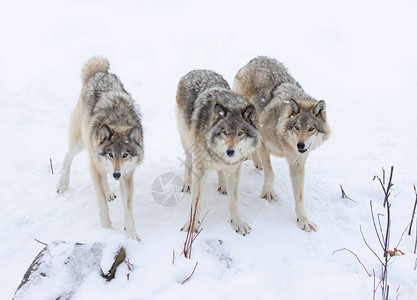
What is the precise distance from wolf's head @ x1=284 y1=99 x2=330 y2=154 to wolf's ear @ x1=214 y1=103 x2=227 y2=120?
39.0 inches

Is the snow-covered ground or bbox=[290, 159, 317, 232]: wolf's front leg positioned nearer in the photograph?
the snow-covered ground

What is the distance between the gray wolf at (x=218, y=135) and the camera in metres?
4.87

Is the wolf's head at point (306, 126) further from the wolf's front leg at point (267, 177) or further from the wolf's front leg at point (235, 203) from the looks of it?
the wolf's front leg at point (235, 203)

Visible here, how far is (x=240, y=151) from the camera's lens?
4.84m

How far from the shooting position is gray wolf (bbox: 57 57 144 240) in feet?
15.6

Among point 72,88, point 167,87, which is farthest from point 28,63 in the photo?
point 167,87

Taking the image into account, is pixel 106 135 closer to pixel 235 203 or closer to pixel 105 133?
pixel 105 133

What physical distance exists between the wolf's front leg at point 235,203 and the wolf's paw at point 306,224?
75cm

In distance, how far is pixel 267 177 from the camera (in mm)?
6027

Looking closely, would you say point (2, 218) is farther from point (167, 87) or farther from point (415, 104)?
point (415, 104)

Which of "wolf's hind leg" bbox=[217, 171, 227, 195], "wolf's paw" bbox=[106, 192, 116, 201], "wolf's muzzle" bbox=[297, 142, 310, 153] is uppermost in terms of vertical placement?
"wolf's muzzle" bbox=[297, 142, 310, 153]

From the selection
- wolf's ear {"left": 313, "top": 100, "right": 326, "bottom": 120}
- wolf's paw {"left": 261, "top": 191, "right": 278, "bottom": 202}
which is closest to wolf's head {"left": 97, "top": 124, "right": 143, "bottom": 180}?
wolf's paw {"left": 261, "top": 191, "right": 278, "bottom": 202}

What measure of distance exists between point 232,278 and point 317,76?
772cm

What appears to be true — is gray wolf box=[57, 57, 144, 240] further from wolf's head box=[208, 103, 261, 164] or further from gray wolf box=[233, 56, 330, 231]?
gray wolf box=[233, 56, 330, 231]
